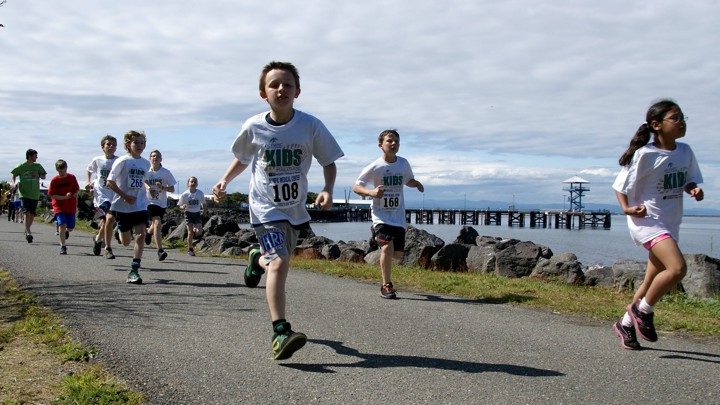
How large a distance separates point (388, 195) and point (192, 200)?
8.68 meters

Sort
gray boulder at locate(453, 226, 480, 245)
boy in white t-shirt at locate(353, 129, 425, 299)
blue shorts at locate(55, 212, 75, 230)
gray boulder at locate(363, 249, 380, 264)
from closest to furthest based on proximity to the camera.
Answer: boy in white t-shirt at locate(353, 129, 425, 299)
blue shorts at locate(55, 212, 75, 230)
gray boulder at locate(363, 249, 380, 264)
gray boulder at locate(453, 226, 480, 245)

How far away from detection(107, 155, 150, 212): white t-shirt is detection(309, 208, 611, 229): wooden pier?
80.7 m

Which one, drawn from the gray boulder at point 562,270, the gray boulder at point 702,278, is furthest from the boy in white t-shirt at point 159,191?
the gray boulder at point 702,278

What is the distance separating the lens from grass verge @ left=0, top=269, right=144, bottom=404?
13.0 ft

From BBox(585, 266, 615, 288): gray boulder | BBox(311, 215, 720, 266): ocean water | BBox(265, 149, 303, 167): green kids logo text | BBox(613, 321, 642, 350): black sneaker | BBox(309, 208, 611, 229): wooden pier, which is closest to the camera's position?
BBox(265, 149, 303, 167): green kids logo text

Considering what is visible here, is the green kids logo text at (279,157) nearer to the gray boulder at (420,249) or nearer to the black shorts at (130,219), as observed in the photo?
the black shorts at (130,219)

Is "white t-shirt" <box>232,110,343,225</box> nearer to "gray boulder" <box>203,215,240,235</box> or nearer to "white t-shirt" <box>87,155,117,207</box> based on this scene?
"white t-shirt" <box>87,155,117,207</box>

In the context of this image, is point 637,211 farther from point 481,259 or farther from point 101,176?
point 101,176

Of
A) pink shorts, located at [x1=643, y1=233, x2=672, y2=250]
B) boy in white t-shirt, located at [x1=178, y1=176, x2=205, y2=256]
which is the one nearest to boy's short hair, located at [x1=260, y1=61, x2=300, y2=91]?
pink shorts, located at [x1=643, y1=233, x2=672, y2=250]

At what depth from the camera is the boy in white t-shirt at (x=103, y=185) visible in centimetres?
1253

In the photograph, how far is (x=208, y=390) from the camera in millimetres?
4152

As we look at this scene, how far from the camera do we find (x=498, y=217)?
10700 cm

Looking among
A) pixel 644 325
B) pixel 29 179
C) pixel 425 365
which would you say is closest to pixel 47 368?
pixel 425 365

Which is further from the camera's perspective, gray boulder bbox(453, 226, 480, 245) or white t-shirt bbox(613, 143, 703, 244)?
gray boulder bbox(453, 226, 480, 245)
